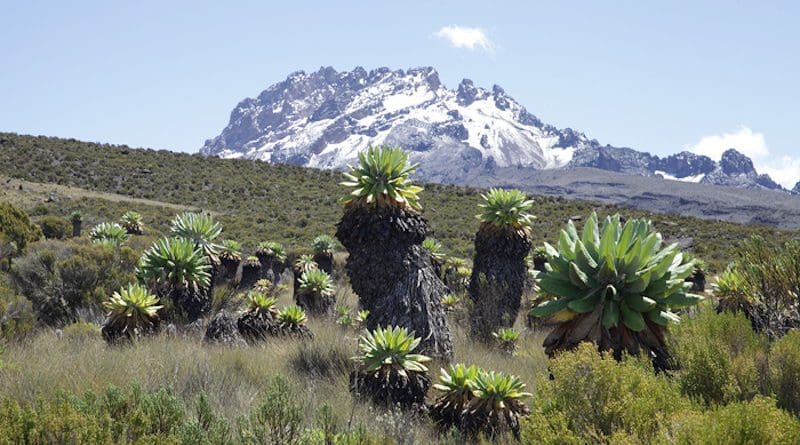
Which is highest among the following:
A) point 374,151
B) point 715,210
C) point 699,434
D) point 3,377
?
point 715,210

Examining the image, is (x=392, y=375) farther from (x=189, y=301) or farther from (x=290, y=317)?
(x=189, y=301)

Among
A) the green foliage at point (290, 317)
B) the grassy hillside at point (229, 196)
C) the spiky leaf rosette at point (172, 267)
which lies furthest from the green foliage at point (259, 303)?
the grassy hillside at point (229, 196)

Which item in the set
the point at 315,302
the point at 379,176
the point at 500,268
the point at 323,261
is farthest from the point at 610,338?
the point at 323,261

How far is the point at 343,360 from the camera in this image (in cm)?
658

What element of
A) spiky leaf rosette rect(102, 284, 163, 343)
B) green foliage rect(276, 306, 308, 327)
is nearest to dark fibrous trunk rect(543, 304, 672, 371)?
green foliage rect(276, 306, 308, 327)

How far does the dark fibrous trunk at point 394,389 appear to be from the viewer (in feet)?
16.3

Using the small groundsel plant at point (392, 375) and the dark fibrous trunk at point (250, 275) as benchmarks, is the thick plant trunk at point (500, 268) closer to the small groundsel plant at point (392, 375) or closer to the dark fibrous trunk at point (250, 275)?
the small groundsel plant at point (392, 375)

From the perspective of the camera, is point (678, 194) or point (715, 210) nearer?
point (715, 210)

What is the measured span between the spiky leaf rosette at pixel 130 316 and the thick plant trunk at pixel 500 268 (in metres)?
5.00

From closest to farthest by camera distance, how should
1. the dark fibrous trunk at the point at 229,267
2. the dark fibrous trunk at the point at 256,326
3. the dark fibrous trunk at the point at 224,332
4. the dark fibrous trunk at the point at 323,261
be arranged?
the dark fibrous trunk at the point at 224,332
the dark fibrous trunk at the point at 256,326
the dark fibrous trunk at the point at 229,267
the dark fibrous trunk at the point at 323,261

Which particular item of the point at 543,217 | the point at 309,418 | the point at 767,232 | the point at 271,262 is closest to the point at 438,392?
the point at 309,418

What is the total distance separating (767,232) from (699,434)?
138ft

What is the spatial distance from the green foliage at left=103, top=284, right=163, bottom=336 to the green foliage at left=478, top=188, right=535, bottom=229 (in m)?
5.68

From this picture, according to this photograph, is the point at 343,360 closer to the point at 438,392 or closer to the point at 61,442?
the point at 438,392
